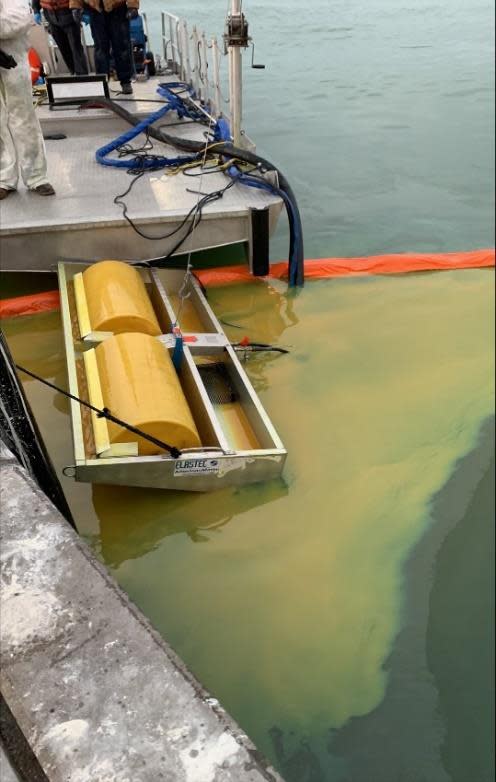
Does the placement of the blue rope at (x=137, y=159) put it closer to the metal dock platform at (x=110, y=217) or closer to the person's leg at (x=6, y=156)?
the metal dock platform at (x=110, y=217)

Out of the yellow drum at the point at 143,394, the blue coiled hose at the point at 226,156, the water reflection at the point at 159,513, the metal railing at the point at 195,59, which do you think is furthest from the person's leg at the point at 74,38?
the water reflection at the point at 159,513

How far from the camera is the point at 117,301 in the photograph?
11.6ft

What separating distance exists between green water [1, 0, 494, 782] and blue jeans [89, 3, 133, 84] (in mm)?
2557

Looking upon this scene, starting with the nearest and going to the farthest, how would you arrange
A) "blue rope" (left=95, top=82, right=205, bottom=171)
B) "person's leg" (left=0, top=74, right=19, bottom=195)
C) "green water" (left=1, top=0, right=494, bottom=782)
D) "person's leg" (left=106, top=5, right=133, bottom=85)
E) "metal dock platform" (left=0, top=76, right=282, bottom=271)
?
1. "green water" (left=1, top=0, right=494, bottom=782)
2. "person's leg" (left=0, top=74, right=19, bottom=195)
3. "metal dock platform" (left=0, top=76, right=282, bottom=271)
4. "blue rope" (left=95, top=82, right=205, bottom=171)
5. "person's leg" (left=106, top=5, right=133, bottom=85)

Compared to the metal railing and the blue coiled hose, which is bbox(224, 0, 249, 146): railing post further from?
the metal railing

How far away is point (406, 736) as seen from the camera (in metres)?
2.11

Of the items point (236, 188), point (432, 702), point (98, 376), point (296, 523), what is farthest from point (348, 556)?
point (236, 188)

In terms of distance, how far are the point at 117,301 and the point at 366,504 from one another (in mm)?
1824

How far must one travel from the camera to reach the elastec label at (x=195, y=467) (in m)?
2.76

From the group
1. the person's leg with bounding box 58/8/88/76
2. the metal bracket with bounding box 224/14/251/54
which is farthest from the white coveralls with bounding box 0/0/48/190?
the person's leg with bounding box 58/8/88/76

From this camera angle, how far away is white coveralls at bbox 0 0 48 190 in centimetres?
350

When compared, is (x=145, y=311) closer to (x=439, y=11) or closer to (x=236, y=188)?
(x=236, y=188)

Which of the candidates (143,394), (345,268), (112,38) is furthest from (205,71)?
(143,394)

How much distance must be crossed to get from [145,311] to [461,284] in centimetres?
214
